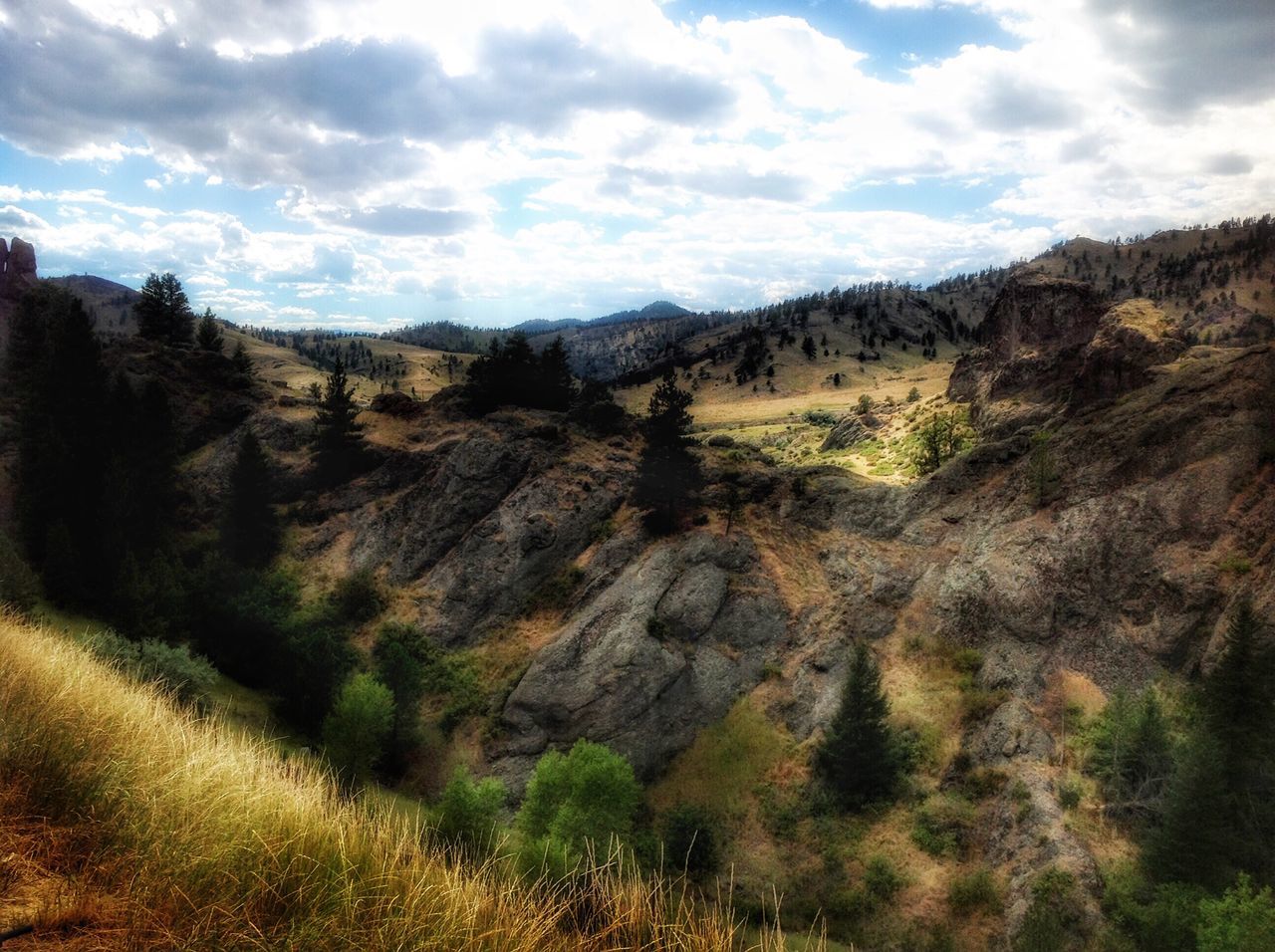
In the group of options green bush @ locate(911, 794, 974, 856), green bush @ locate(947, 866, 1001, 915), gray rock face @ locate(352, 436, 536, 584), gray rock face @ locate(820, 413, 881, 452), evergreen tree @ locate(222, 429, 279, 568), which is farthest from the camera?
gray rock face @ locate(820, 413, 881, 452)

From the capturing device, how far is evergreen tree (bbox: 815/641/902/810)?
2852 centimetres

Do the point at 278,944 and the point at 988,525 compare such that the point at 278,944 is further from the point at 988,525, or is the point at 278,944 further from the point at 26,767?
the point at 988,525

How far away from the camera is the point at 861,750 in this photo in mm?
28562

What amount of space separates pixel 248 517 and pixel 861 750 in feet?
129

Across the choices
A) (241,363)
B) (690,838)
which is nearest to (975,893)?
(690,838)

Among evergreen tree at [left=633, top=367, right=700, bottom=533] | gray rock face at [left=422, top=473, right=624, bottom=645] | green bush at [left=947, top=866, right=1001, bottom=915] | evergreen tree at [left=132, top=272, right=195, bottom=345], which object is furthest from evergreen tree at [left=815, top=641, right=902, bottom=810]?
evergreen tree at [left=132, top=272, right=195, bottom=345]

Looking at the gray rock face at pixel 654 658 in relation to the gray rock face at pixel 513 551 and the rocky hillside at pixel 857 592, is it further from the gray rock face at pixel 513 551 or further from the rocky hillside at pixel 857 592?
the gray rock face at pixel 513 551

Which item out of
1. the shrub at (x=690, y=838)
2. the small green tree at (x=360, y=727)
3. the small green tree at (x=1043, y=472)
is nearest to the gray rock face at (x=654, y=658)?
the shrub at (x=690, y=838)

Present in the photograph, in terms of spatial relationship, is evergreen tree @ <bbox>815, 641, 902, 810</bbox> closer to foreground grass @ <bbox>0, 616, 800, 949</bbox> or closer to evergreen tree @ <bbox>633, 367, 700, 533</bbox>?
evergreen tree @ <bbox>633, 367, 700, 533</bbox>

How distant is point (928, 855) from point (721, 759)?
966cm

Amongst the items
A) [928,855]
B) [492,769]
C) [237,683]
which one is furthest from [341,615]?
[928,855]

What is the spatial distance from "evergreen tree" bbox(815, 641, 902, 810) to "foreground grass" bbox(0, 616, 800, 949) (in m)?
25.6

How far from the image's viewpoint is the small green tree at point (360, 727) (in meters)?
28.9

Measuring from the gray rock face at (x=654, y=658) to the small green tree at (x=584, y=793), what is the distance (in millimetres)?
6257
